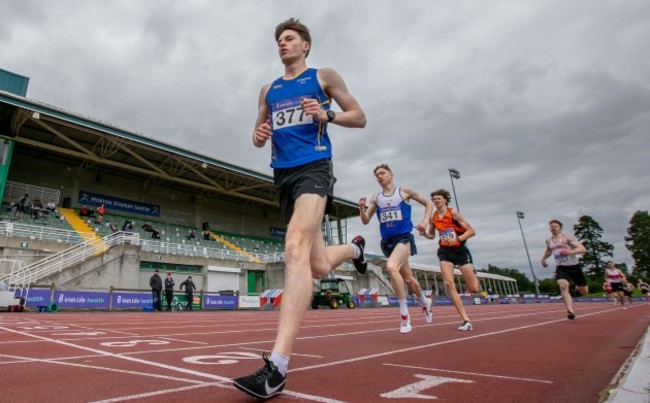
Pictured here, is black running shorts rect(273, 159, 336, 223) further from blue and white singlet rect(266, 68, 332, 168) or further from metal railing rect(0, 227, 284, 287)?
metal railing rect(0, 227, 284, 287)

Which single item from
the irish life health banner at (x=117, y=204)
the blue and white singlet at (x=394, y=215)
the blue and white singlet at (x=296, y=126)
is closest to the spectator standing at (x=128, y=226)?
the irish life health banner at (x=117, y=204)

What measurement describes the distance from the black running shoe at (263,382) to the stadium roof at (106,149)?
24.0 meters

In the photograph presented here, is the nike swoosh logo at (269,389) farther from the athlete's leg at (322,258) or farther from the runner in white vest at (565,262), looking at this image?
the runner in white vest at (565,262)

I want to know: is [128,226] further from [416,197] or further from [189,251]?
[416,197]

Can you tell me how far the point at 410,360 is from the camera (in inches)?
119

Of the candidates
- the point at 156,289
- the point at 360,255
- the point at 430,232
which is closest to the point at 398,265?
the point at 430,232

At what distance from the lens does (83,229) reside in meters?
24.3

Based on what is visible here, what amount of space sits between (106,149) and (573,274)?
94.8 ft

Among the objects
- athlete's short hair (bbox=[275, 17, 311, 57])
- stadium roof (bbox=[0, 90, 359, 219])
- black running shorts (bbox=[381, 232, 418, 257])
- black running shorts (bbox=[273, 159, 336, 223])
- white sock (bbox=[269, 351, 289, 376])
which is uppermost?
stadium roof (bbox=[0, 90, 359, 219])

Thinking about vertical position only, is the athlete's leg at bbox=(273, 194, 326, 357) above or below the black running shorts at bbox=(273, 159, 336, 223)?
below

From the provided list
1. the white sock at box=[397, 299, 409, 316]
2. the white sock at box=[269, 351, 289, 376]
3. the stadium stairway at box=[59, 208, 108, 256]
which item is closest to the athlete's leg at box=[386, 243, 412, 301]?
the white sock at box=[397, 299, 409, 316]

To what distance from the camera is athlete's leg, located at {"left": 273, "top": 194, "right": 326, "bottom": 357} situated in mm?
2031

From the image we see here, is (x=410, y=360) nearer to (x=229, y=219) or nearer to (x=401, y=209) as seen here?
(x=401, y=209)

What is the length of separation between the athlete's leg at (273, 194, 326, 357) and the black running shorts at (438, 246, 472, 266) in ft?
14.1
